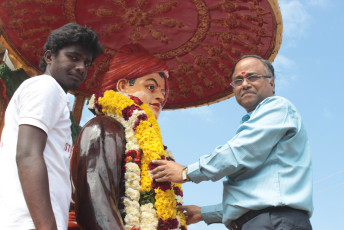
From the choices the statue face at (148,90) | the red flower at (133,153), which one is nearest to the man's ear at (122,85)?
the statue face at (148,90)

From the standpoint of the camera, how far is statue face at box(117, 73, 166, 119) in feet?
14.5

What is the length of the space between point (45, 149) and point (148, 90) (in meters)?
2.29

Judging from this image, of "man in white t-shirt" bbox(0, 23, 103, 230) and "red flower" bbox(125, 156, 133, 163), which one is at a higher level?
"red flower" bbox(125, 156, 133, 163)

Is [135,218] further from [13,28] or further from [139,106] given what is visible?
[13,28]

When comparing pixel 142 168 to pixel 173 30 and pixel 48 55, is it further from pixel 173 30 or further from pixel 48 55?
pixel 173 30

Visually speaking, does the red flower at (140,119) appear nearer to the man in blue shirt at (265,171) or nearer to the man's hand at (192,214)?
the man in blue shirt at (265,171)

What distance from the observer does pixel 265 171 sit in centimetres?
310

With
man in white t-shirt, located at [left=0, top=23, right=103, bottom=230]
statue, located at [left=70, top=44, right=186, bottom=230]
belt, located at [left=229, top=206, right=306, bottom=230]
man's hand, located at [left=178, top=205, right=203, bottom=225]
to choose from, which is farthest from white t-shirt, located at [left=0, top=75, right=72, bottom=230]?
man's hand, located at [left=178, top=205, right=203, bottom=225]

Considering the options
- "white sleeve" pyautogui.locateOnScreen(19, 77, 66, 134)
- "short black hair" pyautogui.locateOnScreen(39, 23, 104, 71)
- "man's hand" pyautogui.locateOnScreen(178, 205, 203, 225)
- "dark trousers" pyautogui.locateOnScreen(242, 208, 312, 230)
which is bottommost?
"dark trousers" pyautogui.locateOnScreen(242, 208, 312, 230)

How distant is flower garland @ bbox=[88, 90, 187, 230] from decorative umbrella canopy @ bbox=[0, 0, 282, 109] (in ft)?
4.08

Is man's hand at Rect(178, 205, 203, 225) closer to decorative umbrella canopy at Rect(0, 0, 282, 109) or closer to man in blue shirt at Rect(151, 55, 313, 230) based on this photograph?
man in blue shirt at Rect(151, 55, 313, 230)

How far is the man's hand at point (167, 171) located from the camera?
349cm

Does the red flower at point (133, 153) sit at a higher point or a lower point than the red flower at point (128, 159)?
higher

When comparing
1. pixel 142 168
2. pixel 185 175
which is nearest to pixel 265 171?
pixel 185 175
